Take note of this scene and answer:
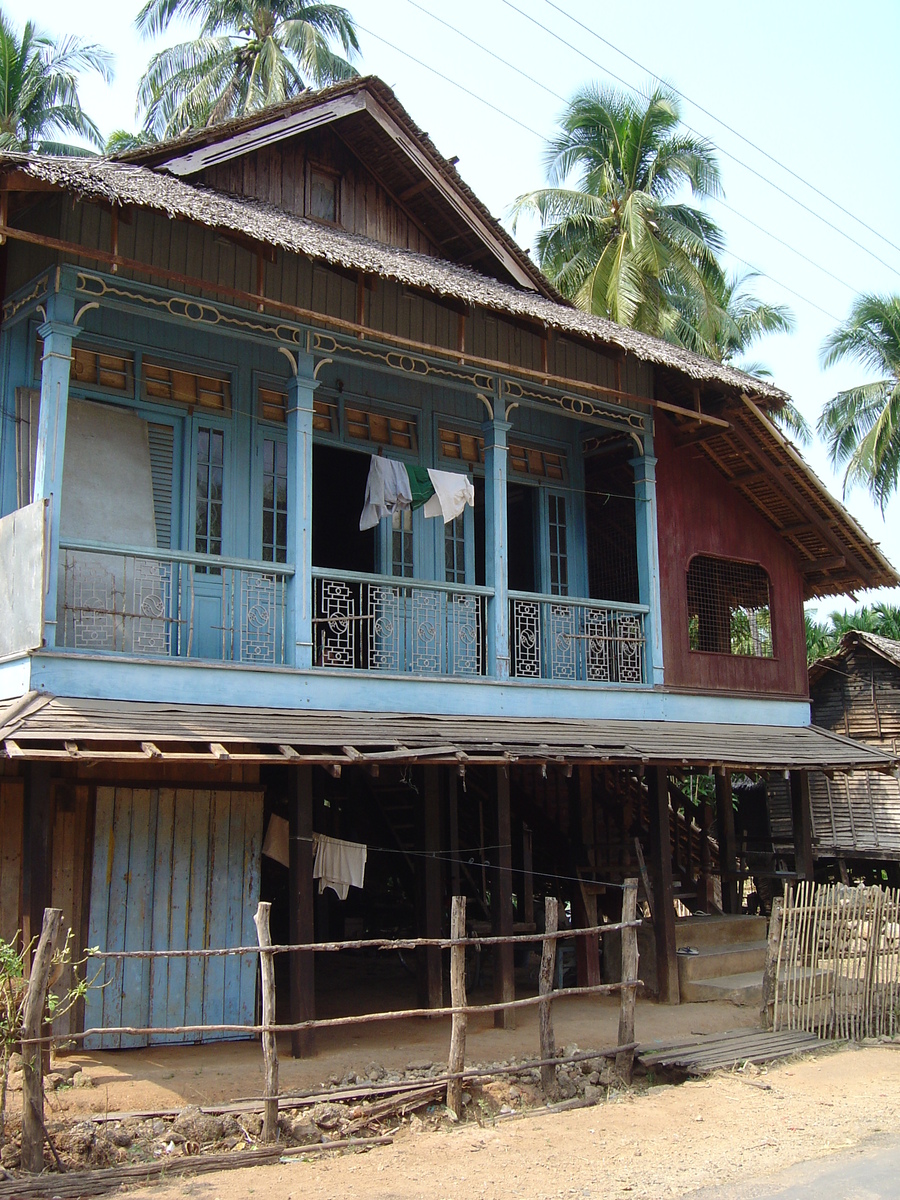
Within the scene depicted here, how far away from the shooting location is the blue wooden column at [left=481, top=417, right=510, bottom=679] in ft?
36.8

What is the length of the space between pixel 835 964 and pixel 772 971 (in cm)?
68

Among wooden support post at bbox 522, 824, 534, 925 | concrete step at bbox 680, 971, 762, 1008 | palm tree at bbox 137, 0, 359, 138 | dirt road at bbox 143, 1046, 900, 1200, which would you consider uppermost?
palm tree at bbox 137, 0, 359, 138

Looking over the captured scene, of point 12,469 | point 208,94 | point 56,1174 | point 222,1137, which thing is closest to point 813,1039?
point 222,1137

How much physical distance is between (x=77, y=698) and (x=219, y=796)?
180cm

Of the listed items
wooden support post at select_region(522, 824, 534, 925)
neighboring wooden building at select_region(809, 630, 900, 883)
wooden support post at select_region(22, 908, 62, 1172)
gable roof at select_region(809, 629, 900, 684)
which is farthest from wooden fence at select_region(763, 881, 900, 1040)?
gable roof at select_region(809, 629, 900, 684)

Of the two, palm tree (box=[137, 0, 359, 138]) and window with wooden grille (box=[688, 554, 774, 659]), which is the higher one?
palm tree (box=[137, 0, 359, 138])

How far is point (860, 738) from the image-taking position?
21.8 m

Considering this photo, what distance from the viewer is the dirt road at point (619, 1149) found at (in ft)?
20.4

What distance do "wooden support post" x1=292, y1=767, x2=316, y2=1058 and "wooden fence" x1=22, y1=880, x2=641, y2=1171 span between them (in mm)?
950

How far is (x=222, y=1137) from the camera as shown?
6910 mm

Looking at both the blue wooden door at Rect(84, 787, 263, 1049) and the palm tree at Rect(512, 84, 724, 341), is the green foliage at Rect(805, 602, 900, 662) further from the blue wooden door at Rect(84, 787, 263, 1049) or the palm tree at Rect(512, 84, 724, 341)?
the blue wooden door at Rect(84, 787, 263, 1049)

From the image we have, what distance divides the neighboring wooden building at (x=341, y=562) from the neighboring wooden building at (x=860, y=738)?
6.28 m

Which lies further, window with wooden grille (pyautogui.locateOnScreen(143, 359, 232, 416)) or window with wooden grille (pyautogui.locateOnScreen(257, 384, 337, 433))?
window with wooden grille (pyautogui.locateOnScreen(257, 384, 337, 433))

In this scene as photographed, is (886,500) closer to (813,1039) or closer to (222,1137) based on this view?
(813,1039)
